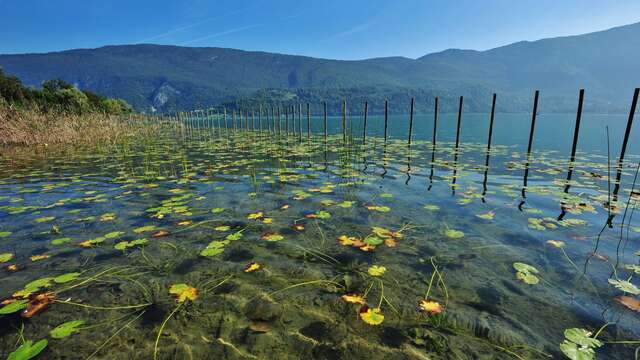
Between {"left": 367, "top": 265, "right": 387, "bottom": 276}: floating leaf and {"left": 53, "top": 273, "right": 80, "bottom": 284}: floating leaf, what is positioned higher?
{"left": 367, "top": 265, "right": 387, "bottom": 276}: floating leaf

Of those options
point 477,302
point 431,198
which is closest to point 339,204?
point 431,198

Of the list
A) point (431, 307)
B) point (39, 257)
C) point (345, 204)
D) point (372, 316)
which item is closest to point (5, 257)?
point (39, 257)

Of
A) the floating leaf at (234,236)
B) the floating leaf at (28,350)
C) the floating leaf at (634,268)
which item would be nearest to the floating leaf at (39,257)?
the floating leaf at (28,350)

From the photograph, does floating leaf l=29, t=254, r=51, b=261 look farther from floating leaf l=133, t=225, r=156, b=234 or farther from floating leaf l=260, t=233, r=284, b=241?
floating leaf l=260, t=233, r=284, b=241

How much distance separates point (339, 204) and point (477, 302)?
3733 mm

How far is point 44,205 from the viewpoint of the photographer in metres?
6.61

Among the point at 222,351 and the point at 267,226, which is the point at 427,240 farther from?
the point at 222,351

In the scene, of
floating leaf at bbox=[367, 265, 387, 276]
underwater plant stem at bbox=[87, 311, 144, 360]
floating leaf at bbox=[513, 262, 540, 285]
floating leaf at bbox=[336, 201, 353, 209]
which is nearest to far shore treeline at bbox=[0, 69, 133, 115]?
floating leaf at bbox=[336, 201, 353, 209]

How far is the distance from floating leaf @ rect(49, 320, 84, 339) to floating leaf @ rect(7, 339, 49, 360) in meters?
0.11

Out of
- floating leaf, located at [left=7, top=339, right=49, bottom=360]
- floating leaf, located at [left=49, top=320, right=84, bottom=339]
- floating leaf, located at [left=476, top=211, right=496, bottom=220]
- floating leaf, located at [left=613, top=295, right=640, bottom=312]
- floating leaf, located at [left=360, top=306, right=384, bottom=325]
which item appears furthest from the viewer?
floating leaf, located at [left=476, top=211, right=496, bottom=220]

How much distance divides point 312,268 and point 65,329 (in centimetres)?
261

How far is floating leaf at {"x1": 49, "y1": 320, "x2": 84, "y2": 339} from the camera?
2.62 m

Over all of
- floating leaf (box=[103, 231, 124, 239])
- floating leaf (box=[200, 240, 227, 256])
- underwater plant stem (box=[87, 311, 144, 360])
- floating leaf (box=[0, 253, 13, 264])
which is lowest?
floating leaf (box=[0, 253, 13, 264])

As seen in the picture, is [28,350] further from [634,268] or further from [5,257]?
[634,268]
